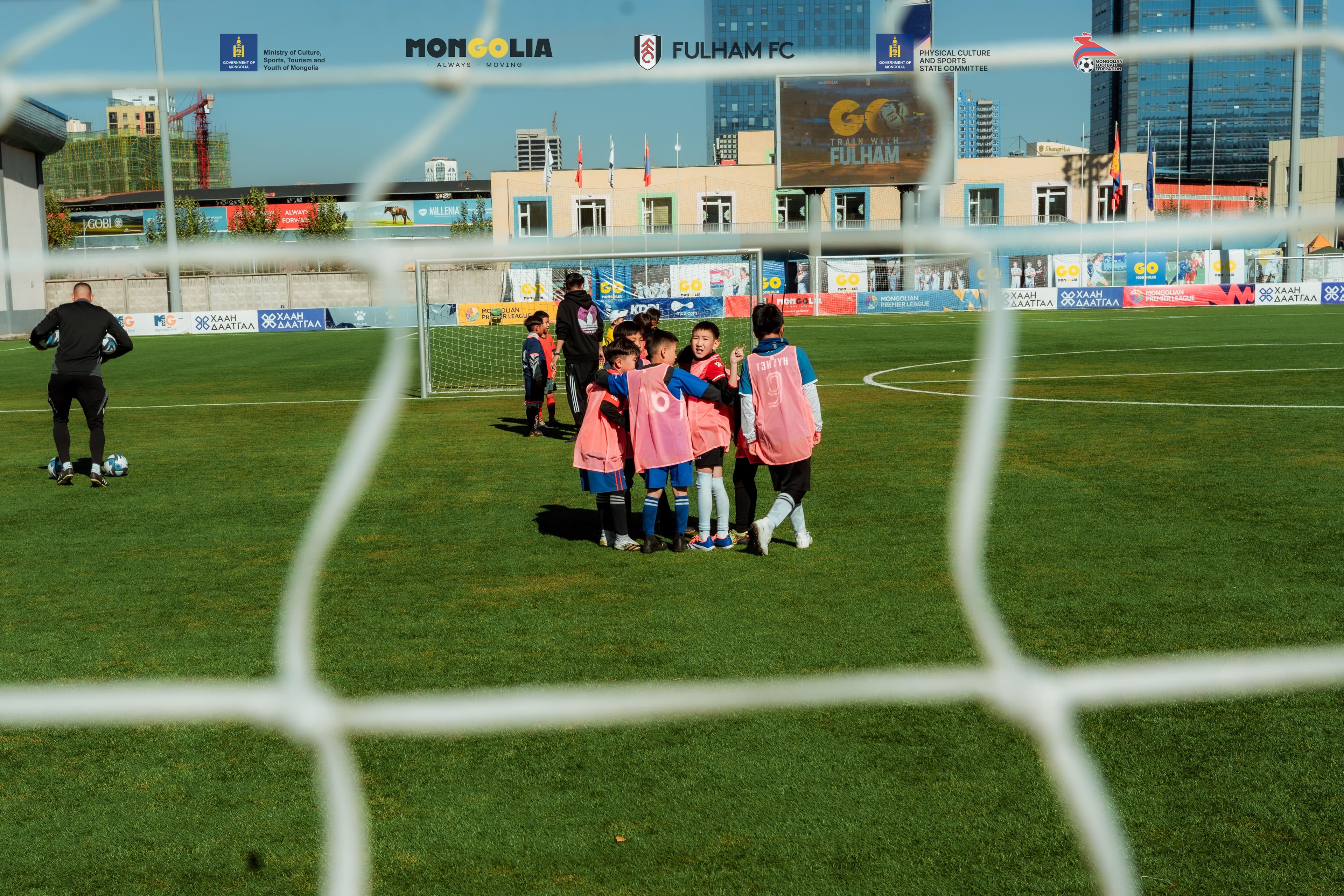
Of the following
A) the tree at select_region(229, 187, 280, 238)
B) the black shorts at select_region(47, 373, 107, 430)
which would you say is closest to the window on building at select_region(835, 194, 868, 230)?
the tree at select_region(229, 187, 280, 238)

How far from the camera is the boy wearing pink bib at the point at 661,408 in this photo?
6.17 m

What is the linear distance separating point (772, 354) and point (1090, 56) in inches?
143

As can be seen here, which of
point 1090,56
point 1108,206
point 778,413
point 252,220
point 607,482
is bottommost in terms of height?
point 607,482

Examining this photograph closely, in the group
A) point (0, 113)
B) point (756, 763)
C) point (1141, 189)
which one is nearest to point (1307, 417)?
point (756, 763)

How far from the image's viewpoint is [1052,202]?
164 feet

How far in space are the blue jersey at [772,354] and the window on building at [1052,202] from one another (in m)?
42.6

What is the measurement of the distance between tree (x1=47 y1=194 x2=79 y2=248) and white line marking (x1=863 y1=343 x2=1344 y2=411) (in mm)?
35450

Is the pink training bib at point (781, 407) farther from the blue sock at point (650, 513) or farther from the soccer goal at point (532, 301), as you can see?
the soccer goal at point (532, 301)

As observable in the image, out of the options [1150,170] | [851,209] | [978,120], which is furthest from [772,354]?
[851,209]

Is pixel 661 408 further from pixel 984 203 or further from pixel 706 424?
pixel 984 203

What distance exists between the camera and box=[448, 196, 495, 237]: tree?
4966 centimetres

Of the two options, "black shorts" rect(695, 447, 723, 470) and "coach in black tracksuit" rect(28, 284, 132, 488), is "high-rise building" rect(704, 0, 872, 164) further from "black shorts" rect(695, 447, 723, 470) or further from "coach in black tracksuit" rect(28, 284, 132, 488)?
"coach in black tracksuit" rect(28, 284, 132, 488)

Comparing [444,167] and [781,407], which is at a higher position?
[444,167]

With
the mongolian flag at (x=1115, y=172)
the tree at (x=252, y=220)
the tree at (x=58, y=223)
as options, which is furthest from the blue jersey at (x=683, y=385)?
the tree at (x=58, y=223)
